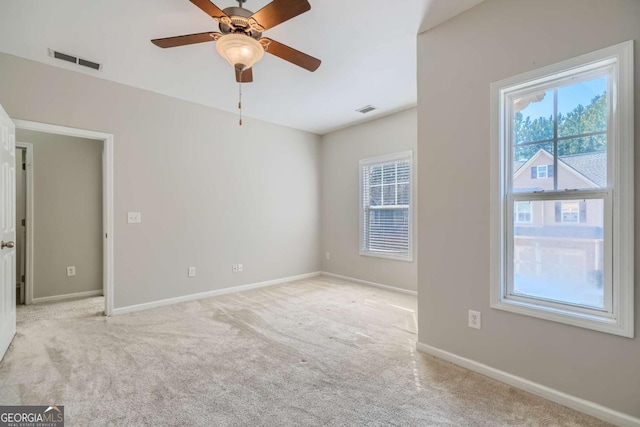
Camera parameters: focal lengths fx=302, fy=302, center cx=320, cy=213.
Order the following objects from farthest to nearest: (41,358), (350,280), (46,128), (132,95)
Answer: (350,280)
(132,95)
(46,128)
(41,358)

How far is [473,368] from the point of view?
7.27 feet

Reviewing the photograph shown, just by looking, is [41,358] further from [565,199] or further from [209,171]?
[565,199]

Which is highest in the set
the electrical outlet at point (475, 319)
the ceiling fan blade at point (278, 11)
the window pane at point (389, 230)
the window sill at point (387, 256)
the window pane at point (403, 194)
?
the ceiling fan blade at point (278, 11)

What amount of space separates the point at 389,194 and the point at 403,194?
0.25 meters

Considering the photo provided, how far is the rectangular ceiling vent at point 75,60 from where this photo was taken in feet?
9.43

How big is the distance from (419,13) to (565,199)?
5.58 feet

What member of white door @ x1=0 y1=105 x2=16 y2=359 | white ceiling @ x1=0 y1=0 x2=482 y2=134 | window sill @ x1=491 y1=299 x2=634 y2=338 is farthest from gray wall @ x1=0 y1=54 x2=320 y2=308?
window sill @ x1=491 y1=299 x2=634 y2=338

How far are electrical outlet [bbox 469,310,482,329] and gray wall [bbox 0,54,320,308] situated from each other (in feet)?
10.9

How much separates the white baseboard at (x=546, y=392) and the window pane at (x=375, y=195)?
107 inches

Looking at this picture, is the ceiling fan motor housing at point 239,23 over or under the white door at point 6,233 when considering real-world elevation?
over

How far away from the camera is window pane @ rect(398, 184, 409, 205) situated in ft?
14.6

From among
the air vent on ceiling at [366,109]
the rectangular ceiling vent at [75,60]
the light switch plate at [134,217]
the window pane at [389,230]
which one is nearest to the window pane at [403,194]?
the window pane at [389,230]

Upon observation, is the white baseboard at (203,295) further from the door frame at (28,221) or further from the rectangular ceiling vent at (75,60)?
the rectangular ceiling vent at (75,60)

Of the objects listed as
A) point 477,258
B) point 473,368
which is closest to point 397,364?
point 473,368
